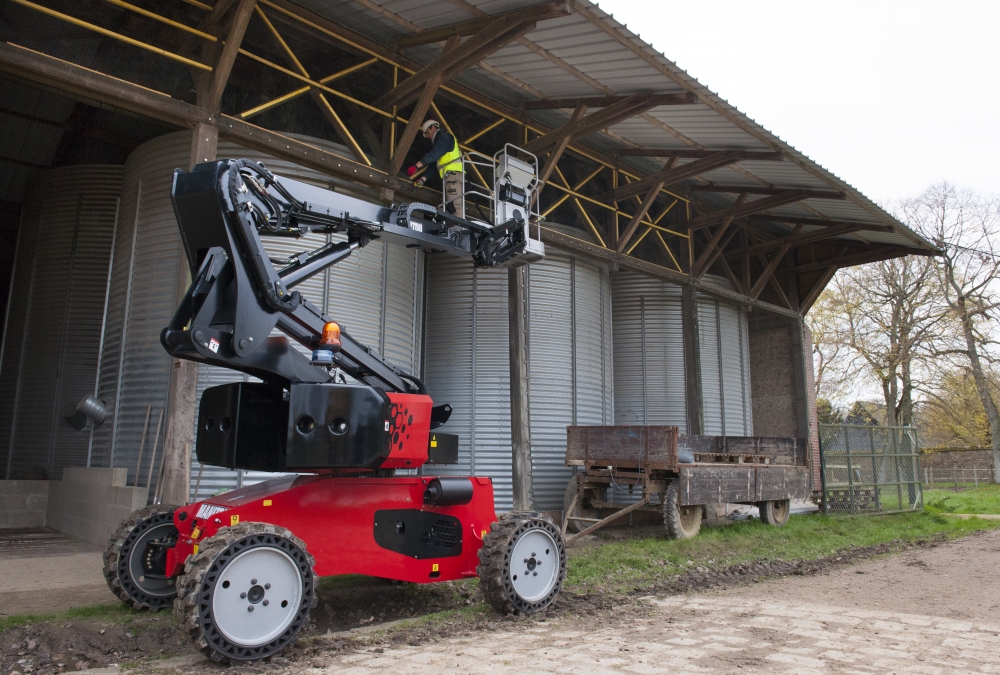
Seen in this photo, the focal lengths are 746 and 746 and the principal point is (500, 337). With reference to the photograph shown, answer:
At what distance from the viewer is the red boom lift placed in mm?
5168

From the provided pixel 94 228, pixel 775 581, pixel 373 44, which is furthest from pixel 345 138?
pixel 775 581

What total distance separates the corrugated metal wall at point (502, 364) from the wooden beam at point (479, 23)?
4.44 m

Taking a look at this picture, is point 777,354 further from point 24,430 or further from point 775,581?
point 24,430

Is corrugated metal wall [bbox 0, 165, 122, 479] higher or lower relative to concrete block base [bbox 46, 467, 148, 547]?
higher

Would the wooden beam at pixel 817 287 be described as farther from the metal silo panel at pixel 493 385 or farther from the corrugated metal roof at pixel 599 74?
the metal silo panel at pixel 493 385

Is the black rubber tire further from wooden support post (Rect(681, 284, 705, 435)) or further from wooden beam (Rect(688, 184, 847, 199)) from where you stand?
wooden beam (Rect(688, 184, 847, 199))

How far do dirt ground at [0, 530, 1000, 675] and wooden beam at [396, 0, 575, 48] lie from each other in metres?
7.16

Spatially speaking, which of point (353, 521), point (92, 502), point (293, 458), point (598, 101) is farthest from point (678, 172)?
point (92, 502)

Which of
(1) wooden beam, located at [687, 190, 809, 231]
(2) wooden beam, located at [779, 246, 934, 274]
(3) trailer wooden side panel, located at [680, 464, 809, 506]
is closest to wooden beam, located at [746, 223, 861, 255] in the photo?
(2) wooden beam, located at [779, 246, 934, 274]

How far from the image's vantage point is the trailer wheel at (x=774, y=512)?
14.8 metres

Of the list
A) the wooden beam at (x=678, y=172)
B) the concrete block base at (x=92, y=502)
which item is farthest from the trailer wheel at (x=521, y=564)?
the wooden beam at (x=678, y=172)

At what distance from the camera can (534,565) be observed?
22.8 feet

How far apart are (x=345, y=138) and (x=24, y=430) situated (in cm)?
889

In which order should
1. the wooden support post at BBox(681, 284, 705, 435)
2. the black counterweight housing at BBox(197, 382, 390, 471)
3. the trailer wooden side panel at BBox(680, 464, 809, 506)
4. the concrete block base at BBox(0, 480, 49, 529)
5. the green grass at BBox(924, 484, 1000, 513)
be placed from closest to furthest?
the black counterweight housing at BBox(197, 382, 390, 471) < the trailer wooden side panel at BBox(680, 464, 809, 506) < the concrete block base at BBox(0, 480, 49, 529) < the wooden support post at BBox(681, 284, 705, 435) < the green grass at BBox(924, 484, 1000, 513)
